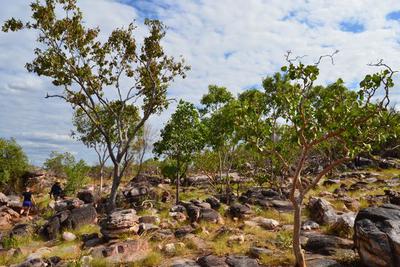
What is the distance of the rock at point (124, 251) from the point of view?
50.8 feet

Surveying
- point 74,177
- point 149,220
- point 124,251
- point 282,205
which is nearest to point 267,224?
point 149,220

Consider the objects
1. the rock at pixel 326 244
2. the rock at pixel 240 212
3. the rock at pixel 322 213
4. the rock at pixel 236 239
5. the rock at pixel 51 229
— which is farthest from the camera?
the rock at pixel 240 212

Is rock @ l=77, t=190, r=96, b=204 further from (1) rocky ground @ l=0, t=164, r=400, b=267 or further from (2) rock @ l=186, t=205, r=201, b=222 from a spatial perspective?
(2) rock @ l=186, t=205, r=201, b=222

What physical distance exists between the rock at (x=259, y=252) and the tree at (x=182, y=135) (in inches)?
581

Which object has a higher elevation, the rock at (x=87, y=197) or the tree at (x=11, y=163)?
the tree at (x=11, y=163)

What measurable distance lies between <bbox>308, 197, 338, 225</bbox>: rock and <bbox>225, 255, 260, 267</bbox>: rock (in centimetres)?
800

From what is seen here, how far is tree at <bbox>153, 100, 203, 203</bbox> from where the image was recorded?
95.2 ft

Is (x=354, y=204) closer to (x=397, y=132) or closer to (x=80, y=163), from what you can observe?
(x=397, y=132)

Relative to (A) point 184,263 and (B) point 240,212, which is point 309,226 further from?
(A) point 184,263

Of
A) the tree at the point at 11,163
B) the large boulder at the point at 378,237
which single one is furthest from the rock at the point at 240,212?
the tree at the point at 11,163

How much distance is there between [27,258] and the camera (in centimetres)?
1609

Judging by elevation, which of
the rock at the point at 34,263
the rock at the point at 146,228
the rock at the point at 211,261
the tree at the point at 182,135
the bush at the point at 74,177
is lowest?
the rock at the point at 34,263

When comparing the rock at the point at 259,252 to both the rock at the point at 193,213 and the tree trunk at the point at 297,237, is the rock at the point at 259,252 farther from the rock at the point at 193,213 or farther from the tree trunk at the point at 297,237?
the rock at the point at 193,213

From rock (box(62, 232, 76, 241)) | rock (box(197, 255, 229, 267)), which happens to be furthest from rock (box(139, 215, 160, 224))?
rock (box(197, 255, 229, 267))
